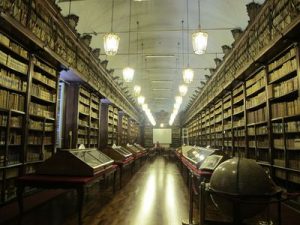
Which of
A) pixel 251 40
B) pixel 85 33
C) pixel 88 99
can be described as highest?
pixel 85 33

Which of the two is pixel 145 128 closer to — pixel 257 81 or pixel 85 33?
pixel 85 33

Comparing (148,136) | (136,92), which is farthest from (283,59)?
(148,136)

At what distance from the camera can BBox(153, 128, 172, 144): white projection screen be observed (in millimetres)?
25438

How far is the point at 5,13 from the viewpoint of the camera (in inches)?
132

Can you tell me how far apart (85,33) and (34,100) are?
334cm

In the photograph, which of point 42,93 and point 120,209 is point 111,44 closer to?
point 42,93

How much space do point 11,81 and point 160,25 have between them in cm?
578

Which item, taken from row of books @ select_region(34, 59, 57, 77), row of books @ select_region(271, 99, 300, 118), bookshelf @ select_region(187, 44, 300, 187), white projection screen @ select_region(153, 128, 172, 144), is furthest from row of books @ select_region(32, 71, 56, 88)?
white projection screen @ select_region(153, 128, 172, 144)

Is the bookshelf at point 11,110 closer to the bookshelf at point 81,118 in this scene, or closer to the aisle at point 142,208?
the aisle at point 142,208

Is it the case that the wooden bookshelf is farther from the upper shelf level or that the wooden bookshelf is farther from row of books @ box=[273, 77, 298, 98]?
the upper shelf level

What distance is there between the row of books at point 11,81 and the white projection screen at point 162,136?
21.5m

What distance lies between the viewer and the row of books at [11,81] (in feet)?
12.7

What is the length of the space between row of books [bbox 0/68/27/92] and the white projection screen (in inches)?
846

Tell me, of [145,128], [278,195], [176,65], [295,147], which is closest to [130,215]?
[278,195]
